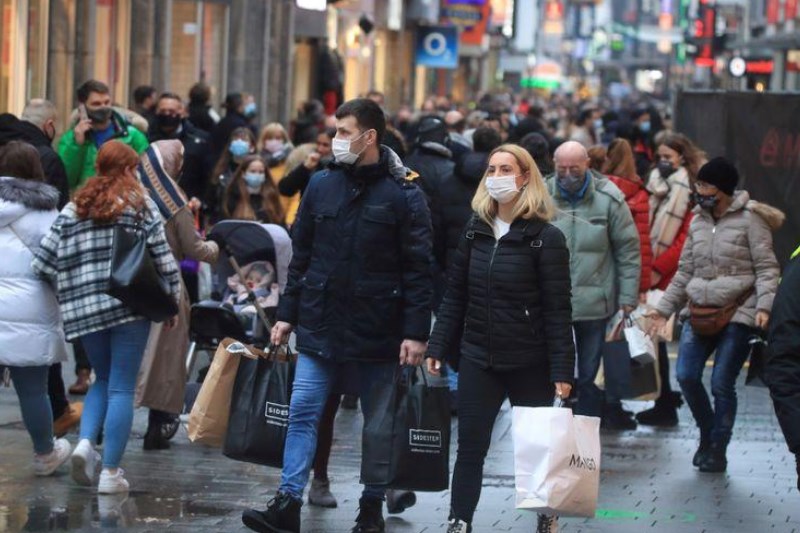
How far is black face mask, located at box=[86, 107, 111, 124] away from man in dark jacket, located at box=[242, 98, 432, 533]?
4.59 metres

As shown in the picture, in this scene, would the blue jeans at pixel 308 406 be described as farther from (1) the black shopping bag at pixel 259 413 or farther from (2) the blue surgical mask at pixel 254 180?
(2) the blue surgical mask at pixel 254 180

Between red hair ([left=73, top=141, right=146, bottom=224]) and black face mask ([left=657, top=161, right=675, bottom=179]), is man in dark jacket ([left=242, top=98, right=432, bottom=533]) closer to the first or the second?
red hair ([left=73, top=141, right=146, bottom=224])

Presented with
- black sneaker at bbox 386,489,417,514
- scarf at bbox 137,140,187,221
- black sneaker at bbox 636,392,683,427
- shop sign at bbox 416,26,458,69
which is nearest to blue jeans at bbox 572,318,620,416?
black sneaker at bbox 636,392,683,427

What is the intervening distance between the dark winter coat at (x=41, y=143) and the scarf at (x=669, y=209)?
167 inches

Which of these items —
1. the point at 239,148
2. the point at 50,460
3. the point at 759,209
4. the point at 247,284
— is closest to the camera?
the point at 50,460

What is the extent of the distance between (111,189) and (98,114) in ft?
12.0

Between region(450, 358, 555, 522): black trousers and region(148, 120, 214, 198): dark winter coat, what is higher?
region(148, 120, 214, 198): dark winter coat

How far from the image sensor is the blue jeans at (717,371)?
1099 centimetres

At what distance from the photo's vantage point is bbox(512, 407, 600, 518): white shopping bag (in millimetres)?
7730

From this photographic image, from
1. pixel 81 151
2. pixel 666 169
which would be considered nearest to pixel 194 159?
pixel 81 151

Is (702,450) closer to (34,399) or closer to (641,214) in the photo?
(641,214)

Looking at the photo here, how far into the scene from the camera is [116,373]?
31.3 feet

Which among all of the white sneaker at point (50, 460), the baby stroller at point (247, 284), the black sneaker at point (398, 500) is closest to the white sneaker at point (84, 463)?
the white sneaker at point (50, 460)

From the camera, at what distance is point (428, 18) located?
4944 cm
